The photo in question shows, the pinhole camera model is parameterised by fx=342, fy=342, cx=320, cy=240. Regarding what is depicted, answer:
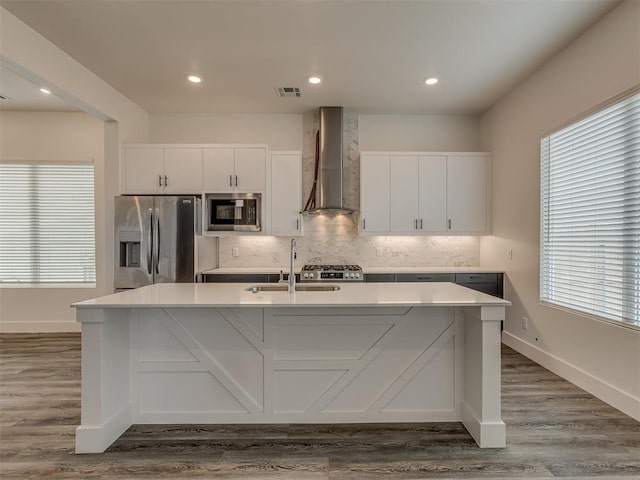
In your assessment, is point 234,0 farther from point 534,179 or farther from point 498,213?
point 498,213

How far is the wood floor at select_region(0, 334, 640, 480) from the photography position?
1889 mm

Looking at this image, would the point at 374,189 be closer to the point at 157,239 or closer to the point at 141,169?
the point at 157,239

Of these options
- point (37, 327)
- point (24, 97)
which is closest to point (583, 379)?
point (37, 327)

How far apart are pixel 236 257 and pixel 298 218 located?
1098 mm

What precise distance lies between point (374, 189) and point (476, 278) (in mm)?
1688

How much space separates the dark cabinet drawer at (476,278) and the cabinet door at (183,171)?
11.2ft

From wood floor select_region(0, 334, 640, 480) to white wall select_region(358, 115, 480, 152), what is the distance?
3.35 metres

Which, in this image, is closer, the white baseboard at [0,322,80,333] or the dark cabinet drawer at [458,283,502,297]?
the dark cabinet drawer at [458,283,502,297]

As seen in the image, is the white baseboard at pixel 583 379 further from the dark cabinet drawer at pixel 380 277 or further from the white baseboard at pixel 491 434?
the dark cabinet drawer at pixel 380 277

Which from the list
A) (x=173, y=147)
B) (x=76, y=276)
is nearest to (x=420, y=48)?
(x=173, y=147)

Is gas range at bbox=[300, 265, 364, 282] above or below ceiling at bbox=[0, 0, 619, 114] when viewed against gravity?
below

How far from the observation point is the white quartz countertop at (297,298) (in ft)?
6.58

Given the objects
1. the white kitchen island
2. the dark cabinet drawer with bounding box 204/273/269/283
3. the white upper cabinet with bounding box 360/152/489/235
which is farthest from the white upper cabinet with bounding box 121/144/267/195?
the white kitchen island

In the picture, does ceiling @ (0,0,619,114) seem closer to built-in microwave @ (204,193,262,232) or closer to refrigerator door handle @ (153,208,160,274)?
built-in microwave @ (204,193,262,232)
